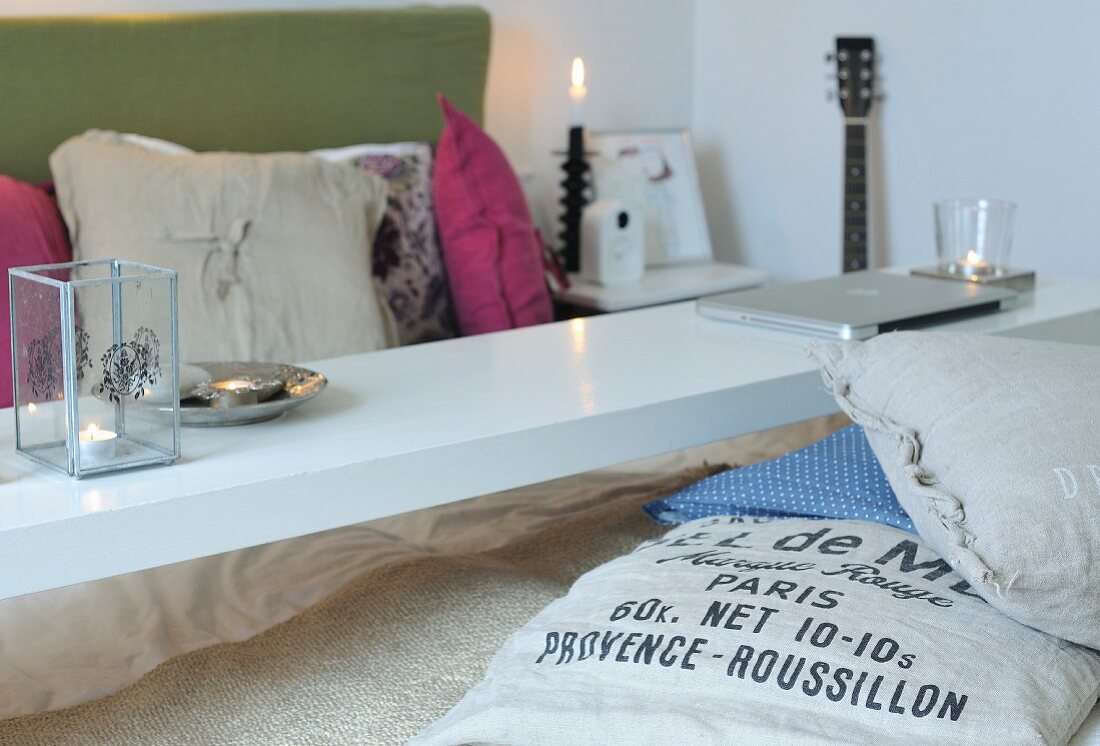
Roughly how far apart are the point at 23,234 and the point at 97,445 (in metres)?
0.98

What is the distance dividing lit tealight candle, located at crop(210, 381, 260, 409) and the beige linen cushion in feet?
2.42

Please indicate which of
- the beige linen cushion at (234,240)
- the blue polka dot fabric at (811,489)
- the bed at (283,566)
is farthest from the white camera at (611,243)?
the blue polka dot fabric at (811,489)

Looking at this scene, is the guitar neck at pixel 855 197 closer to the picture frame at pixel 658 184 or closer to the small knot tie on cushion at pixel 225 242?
the picture frame at pixel 658 184

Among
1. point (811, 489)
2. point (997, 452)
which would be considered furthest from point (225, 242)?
point (997, 452)

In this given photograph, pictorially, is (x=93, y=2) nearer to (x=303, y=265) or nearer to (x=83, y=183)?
(x=83, y=183)

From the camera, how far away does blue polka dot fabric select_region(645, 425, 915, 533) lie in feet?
3.56

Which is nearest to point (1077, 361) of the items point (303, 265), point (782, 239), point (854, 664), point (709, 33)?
point (854, 664)

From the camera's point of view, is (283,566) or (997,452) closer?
(997,452)

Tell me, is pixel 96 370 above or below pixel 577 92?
below

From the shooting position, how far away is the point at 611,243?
8.31ft

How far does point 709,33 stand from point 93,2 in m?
1.54

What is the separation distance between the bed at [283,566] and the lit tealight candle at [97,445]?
0.19 meters

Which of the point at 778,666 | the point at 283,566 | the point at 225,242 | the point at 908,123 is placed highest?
the point at 908,123

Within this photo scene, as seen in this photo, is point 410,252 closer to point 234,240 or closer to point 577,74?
point 234,240
